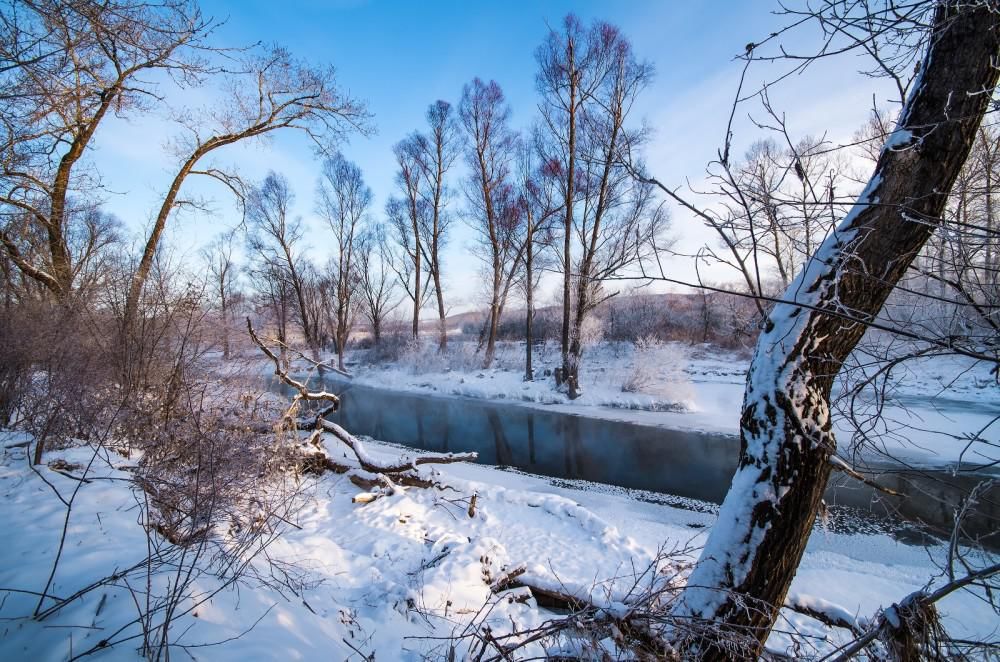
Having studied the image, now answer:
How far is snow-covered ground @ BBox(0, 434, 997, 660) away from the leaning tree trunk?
0.55m


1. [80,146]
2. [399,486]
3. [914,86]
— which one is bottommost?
[399,486]

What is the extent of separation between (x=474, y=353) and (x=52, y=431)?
15.3m

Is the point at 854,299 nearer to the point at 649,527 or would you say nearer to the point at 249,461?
the point at 649,527

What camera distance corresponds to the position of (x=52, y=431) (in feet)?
13.0

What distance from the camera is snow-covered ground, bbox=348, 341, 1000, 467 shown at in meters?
8.91

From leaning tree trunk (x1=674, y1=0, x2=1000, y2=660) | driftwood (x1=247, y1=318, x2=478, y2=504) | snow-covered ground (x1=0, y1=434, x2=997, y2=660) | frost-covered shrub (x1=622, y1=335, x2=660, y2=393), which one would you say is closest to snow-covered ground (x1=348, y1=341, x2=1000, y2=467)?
frost-covered shrub (x1=622, y1=335, x2=660, y2=393)

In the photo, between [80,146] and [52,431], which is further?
[80,146]

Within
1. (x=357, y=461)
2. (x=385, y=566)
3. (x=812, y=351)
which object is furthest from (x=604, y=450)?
(x=812, y=351)

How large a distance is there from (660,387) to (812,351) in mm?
12074

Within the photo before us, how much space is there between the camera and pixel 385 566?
3.79 meters

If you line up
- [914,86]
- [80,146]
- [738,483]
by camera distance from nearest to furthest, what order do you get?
[914,86] → [738,483] → [80,146]

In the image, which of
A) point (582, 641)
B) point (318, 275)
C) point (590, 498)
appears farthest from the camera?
point (318, 275)

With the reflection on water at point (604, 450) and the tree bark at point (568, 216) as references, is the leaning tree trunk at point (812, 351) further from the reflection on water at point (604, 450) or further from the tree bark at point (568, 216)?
the tree bark at point (568, 216)

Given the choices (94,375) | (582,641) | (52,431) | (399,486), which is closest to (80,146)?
(94,375)
